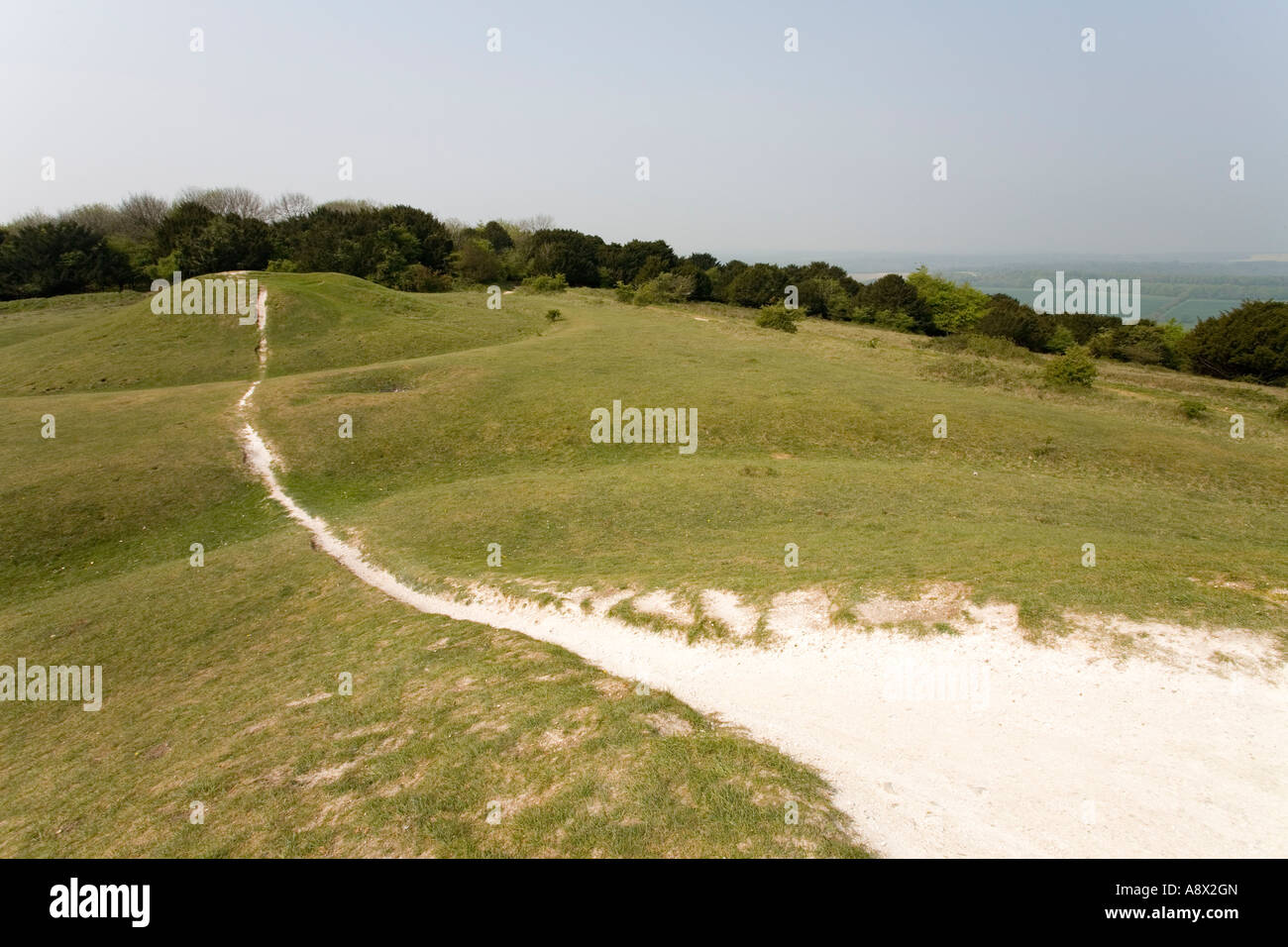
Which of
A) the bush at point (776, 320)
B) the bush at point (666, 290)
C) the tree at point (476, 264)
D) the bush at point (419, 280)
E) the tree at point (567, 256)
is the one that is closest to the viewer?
the bush at point (776, 320)

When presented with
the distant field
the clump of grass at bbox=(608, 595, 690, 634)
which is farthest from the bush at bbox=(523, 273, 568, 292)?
the distant field

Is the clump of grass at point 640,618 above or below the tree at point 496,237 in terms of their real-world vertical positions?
below

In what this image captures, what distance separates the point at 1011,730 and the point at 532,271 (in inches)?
4177

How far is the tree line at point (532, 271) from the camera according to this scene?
66.4 metres

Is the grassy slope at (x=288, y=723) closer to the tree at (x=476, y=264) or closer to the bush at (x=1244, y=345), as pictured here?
the bush at (x=1244, y=345)

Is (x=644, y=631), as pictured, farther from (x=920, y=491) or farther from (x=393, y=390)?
(x=393, y=390)

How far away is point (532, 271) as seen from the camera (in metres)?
105

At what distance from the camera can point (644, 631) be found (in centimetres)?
1283

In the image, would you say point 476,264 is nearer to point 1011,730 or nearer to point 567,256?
point 567,256

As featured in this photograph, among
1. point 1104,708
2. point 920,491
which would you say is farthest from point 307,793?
point 920,491

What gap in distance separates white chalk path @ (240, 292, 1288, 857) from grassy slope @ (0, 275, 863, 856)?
0.99 m

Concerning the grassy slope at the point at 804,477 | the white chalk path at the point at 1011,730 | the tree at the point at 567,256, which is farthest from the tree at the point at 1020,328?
the white chalk path at the point at 1011,730

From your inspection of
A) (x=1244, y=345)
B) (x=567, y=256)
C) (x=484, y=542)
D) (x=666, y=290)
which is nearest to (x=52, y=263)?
(x=567, y=256)

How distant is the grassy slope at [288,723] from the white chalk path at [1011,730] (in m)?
0.99
